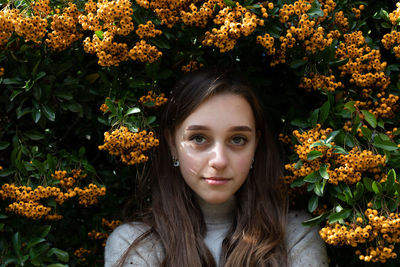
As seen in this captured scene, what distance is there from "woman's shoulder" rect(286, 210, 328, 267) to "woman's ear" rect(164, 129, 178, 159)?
69 centimetres

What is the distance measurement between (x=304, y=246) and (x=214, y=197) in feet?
1.66

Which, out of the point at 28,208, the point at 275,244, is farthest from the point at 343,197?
the point at 28,208

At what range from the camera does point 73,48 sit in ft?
9.19


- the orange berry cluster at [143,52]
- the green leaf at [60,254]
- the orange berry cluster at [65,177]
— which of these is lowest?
the green leaf at [60,254]

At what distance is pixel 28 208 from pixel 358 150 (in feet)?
5.12

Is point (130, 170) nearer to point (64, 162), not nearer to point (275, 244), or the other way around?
point (64, 162)

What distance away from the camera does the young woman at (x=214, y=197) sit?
2.48m

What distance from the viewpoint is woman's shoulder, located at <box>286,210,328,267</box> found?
8.16ft

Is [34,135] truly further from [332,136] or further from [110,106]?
[332,136]

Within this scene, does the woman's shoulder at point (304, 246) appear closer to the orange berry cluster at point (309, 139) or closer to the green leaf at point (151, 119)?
the orange berry cluster at point (309, 139)

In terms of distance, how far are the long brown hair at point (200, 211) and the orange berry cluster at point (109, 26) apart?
1.35ft

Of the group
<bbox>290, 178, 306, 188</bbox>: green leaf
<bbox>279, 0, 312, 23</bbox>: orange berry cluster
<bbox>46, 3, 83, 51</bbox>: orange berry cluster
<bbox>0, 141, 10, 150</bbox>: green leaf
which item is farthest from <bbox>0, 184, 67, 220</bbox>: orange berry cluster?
<bbox>279, 0, 312, 23</bbox>: orange berry cluster

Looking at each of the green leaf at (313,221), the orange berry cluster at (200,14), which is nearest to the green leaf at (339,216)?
the green leaf at (313,221)

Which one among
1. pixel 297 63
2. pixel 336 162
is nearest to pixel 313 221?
pixel 336 162
